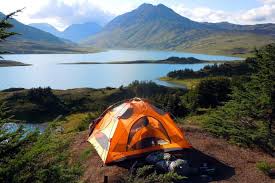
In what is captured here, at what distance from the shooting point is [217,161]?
16.8 meters

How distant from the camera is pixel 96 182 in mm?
14523

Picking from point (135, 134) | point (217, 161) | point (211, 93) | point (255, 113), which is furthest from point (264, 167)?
point (211, 93)

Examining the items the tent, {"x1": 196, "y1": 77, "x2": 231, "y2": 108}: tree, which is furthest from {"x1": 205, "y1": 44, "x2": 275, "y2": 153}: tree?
{"x1": 196, "y1": 77, "x2": 231, "y2": 108}: tree

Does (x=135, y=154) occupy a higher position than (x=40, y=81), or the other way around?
(x=135, y=154)

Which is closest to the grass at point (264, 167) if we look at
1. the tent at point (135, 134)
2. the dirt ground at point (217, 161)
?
the dirt ground at point (217, 161)

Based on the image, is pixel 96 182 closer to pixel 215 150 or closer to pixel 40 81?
pixel 215 150

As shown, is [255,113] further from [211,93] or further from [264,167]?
[211,93]

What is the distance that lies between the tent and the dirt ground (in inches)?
25.6

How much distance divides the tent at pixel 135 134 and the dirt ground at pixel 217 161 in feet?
2.13

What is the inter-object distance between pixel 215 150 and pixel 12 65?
165 m

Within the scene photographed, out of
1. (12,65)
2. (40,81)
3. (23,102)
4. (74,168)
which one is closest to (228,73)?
(40,81)

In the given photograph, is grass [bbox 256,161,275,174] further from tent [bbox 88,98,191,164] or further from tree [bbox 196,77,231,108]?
tree [bbox 196,77,231,108]

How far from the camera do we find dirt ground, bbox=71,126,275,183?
14.9 m

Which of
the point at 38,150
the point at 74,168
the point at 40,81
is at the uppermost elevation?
the point at 38,150
